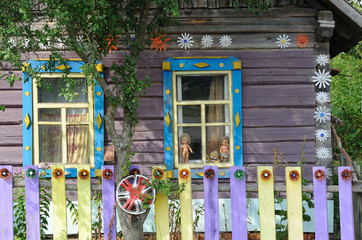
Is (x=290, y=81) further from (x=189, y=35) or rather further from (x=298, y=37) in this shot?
(x=189, y=35)

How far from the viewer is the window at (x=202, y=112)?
5.70 m

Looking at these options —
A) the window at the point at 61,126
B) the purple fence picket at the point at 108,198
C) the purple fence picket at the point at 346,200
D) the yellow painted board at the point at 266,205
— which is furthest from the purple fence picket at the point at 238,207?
the window at the point at 61,126

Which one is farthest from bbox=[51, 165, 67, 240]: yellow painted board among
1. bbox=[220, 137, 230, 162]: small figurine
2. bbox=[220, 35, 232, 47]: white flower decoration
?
bbox=[220, 35, 232, 47]: white flower decoration

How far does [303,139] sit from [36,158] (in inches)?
152

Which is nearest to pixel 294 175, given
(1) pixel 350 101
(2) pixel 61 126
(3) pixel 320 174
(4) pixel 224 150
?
(3) pixel 320 174

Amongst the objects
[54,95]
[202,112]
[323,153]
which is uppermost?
[54,95]

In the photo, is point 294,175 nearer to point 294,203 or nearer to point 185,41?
point 294,203

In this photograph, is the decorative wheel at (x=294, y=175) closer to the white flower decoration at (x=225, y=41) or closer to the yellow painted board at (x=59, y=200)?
the yellow painted board at (x=59, y=200)

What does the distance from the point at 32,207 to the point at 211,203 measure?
5.75 ft

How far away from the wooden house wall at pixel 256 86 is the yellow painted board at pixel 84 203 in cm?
188

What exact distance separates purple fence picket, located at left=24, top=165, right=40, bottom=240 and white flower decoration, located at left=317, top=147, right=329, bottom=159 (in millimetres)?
3867

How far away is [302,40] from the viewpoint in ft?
18.9

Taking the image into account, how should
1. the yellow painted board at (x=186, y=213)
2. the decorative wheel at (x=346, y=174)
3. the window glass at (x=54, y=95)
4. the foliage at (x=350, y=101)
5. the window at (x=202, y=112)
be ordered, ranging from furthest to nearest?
the foliage at (x=350, y=101)
the window glass at (x=54, y=95)
the window at (x=202, y=112)
the yellow painted board at (x=186, y=213)
the decorative wheel at (x=346, y=174)

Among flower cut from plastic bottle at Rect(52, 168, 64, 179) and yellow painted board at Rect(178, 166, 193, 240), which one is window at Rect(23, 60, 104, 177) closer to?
flower cut from plastic bottle at Rect(52, 168, 64, 179)
